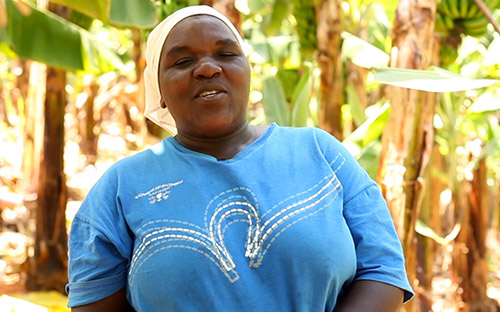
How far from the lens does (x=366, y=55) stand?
9.34ft

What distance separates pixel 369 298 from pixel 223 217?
0.99ft

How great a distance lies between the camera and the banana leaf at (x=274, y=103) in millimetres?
2740

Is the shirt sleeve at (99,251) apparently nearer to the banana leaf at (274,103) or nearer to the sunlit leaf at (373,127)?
the sunlit leaf at (373,127)

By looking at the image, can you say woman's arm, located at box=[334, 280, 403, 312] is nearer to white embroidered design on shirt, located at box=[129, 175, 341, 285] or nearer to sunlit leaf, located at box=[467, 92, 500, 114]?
white embroidered design on shirt, located at box=[129, 175, 341, 285]

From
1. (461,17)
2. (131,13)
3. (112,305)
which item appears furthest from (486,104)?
(112,305)

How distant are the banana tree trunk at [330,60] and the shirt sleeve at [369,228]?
1.91m

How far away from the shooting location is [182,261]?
3.84 feet

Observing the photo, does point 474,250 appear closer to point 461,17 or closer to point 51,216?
point 461,17

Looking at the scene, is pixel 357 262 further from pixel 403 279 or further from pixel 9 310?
pixel 9 310

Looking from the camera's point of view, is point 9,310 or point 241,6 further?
point 9,310

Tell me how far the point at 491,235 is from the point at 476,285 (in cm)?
378

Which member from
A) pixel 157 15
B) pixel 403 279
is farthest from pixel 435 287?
pixel 403 279

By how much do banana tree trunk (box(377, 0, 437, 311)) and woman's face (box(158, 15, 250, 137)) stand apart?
100cm

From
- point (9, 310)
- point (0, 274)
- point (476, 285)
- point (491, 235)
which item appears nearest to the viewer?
point (9, 310)
